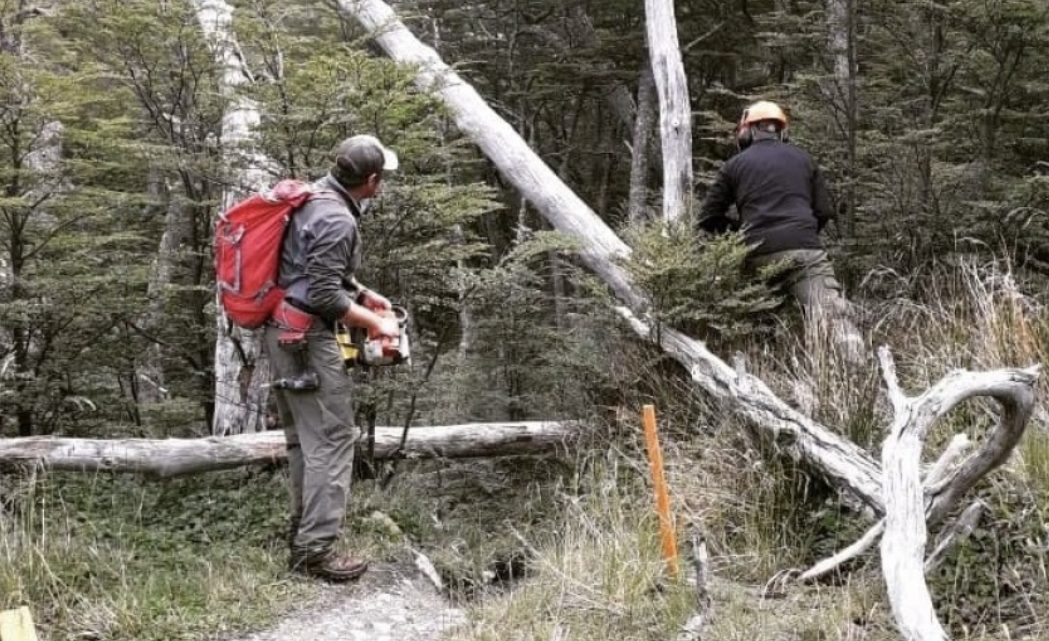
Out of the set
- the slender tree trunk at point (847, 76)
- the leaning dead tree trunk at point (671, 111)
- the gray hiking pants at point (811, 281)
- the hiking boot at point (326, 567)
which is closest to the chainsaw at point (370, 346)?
the hiking boot at point (326, 567)

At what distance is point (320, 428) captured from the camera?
4836 millimetres

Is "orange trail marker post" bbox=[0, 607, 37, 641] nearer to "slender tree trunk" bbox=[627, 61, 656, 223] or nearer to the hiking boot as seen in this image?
the hiking boot

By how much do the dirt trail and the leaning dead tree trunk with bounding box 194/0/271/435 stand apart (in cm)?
206

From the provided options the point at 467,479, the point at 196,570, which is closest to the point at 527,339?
the point at 467,479

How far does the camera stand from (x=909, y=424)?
3443mm

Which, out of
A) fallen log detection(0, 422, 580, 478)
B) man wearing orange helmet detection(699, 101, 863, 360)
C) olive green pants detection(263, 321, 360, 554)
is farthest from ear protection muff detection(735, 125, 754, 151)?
olive green pants detection(263, 321, 360, 554)

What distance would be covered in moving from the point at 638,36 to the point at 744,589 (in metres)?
9.80

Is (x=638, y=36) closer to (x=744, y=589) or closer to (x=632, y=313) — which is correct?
(x=632, y=313)

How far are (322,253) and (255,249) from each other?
438mm

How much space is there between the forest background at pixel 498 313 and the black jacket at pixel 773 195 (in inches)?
16.4

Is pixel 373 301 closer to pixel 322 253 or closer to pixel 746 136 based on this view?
pixel 322 253

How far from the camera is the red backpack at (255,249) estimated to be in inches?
187

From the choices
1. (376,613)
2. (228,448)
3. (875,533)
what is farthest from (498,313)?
(875,533)

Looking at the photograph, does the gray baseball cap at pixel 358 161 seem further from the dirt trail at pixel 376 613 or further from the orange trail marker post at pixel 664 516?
the dirt trail at pixel 376 613
